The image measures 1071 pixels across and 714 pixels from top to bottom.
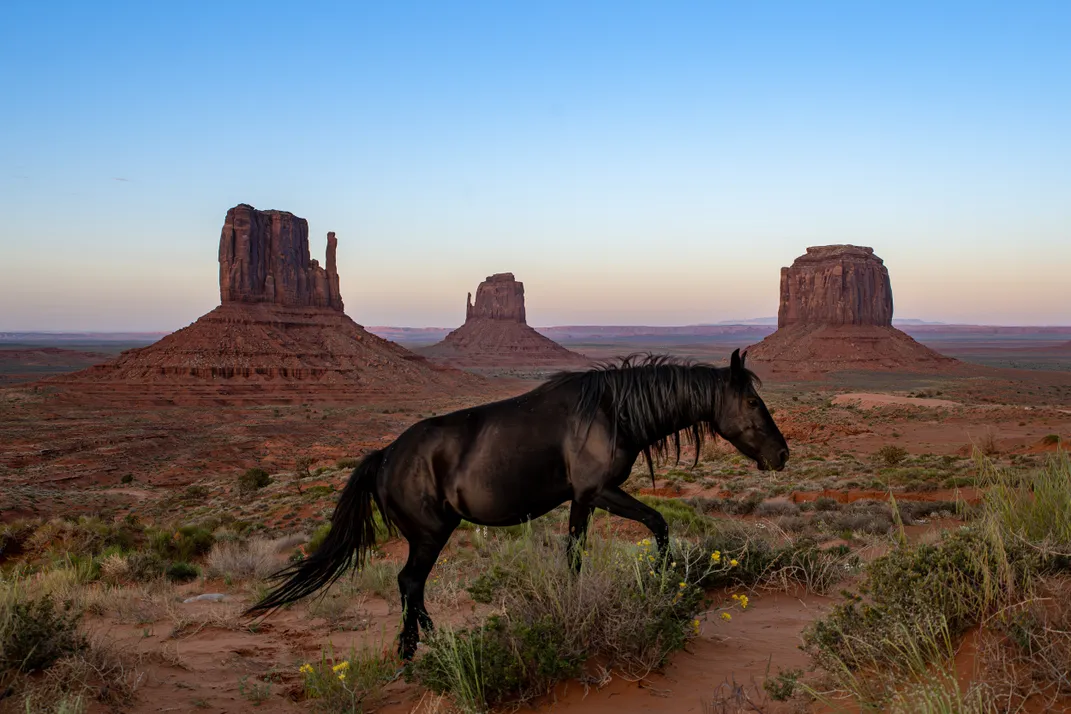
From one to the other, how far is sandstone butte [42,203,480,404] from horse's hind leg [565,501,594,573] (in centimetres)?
6614

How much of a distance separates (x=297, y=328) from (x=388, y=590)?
8508 cm

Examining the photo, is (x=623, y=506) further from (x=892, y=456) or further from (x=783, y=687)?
(x=892, y=456)

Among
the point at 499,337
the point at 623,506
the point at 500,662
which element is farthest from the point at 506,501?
the point at 499,337

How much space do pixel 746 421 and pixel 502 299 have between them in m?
165

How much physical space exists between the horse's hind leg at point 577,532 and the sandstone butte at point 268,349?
66.1 meters

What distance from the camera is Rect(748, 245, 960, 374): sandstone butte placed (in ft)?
321

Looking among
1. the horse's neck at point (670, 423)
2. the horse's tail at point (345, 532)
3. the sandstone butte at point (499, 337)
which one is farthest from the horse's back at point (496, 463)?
the sandstone butte at point (499, 337)

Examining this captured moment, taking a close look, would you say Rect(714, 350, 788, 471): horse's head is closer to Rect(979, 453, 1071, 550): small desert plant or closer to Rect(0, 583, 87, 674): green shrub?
Rect(979, 453, 1071, 550): small desert plant

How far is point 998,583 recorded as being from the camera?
3414 millimetres

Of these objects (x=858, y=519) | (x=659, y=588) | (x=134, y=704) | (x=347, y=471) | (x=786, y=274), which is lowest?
(x=347, y=471)

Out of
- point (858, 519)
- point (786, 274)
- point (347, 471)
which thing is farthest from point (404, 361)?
point (858, 519)

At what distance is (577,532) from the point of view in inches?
186

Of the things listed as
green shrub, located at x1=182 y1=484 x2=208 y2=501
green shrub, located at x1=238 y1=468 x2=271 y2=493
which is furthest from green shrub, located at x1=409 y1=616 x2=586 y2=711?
green shrub, located at x1=182 y1=484 x2=208 y2=501

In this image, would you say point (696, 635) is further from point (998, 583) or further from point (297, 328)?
point (297, 328)
